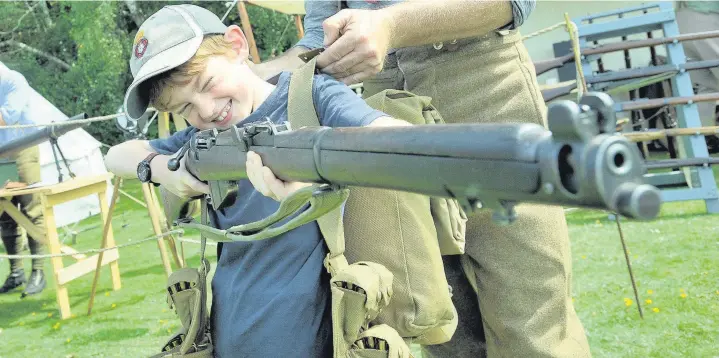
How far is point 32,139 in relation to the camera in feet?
27.7

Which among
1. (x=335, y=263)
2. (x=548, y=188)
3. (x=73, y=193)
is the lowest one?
(x=73, y=193)

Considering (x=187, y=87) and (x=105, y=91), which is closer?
(x=187, y=87)

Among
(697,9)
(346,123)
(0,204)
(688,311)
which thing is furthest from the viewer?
(697,9)

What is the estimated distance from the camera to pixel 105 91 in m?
20.7

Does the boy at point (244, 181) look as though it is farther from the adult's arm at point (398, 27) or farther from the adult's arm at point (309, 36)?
the adult's arm at point (309, 36)

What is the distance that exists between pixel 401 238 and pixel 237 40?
0.78 meters

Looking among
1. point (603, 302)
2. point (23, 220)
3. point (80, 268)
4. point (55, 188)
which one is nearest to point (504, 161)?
point (603, 302)

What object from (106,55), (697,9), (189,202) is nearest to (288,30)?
(106,55)

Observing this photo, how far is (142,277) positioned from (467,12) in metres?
7.60

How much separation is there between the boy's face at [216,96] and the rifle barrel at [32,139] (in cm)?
636

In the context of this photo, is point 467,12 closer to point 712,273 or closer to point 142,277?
point 712,273

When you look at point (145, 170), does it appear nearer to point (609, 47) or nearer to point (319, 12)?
point (319, 12)

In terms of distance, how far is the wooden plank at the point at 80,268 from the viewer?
782cm

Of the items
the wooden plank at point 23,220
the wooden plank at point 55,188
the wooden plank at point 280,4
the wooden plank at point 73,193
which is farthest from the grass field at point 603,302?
the wooden plank at point 280,4
